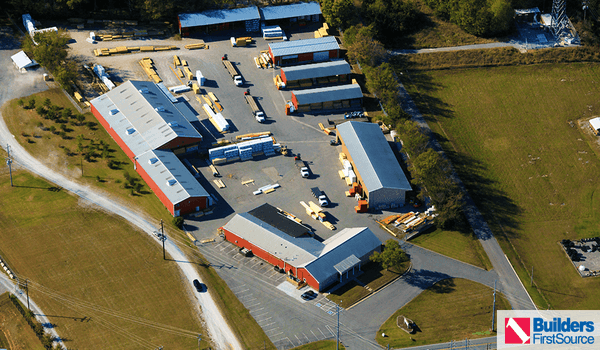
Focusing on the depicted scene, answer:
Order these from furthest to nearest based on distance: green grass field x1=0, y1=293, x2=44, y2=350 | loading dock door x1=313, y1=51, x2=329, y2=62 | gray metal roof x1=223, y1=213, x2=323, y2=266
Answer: loading dock door x1=313, y1=51, x2=329, y2=62
gray metal roof x1=223, y1=213, x2=323, y2=266
green grass field x1=0, y1=293, x2=44, y2=350

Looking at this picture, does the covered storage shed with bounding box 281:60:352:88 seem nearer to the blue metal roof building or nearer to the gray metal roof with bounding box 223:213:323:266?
the blue metal roof building

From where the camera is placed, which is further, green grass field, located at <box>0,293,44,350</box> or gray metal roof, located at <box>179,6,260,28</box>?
gray metal roof, located at <box>179,6,260,28</box>

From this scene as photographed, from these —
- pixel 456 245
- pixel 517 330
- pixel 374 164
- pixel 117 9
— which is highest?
pixel 117 9

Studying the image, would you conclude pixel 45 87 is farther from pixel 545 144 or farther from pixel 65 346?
pixel 545 144

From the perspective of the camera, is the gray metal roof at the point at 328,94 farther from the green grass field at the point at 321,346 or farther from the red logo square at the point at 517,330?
the red logo square at the point at 517,330

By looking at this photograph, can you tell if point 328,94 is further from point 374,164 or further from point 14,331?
point 14,331

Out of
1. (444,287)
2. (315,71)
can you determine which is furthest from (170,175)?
(444,287)

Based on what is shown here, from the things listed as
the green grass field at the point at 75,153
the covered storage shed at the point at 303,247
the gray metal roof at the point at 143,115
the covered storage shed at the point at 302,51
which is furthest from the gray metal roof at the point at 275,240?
the covered storage shed at the point at 302,51

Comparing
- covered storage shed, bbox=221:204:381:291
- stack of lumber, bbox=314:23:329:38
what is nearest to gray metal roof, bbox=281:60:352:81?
stack of lumber, bbox=314:23:329:38
